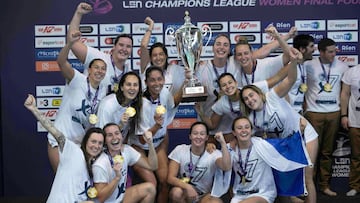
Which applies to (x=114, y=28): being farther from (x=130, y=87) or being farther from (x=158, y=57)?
(x=130, y=87)

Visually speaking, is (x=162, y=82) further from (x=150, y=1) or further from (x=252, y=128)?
(x=150, y=1)

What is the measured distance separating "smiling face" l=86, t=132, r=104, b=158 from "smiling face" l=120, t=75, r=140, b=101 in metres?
0.54

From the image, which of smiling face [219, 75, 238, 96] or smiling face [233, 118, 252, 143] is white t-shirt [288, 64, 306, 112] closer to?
smiling face [219, 75, 238, 96]

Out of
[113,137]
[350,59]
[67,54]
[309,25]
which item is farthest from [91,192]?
[350,59]

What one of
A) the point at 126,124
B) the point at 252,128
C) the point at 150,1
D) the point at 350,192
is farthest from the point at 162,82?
the point at 350,192

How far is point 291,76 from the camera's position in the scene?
5.71 m

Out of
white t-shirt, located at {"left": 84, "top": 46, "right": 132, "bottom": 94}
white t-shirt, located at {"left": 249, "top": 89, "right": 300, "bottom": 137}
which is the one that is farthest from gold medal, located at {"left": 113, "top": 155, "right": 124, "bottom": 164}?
white t-shirt, located at {"left": 249, "top": 89, "right": 300, "bottom": 137}

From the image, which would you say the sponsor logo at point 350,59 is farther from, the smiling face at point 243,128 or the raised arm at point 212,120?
the smiling face at point 243,128

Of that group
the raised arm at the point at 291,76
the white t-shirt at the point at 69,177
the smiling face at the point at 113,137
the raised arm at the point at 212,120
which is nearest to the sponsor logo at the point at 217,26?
the raised arm at the point at 212,120

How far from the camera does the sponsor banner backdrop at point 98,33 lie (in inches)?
294

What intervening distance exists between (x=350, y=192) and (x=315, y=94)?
3.67 feet

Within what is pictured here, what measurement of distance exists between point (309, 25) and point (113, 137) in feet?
9.75

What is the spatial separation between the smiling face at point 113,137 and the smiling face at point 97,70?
0.48 m

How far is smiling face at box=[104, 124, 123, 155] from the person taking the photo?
5523mm
